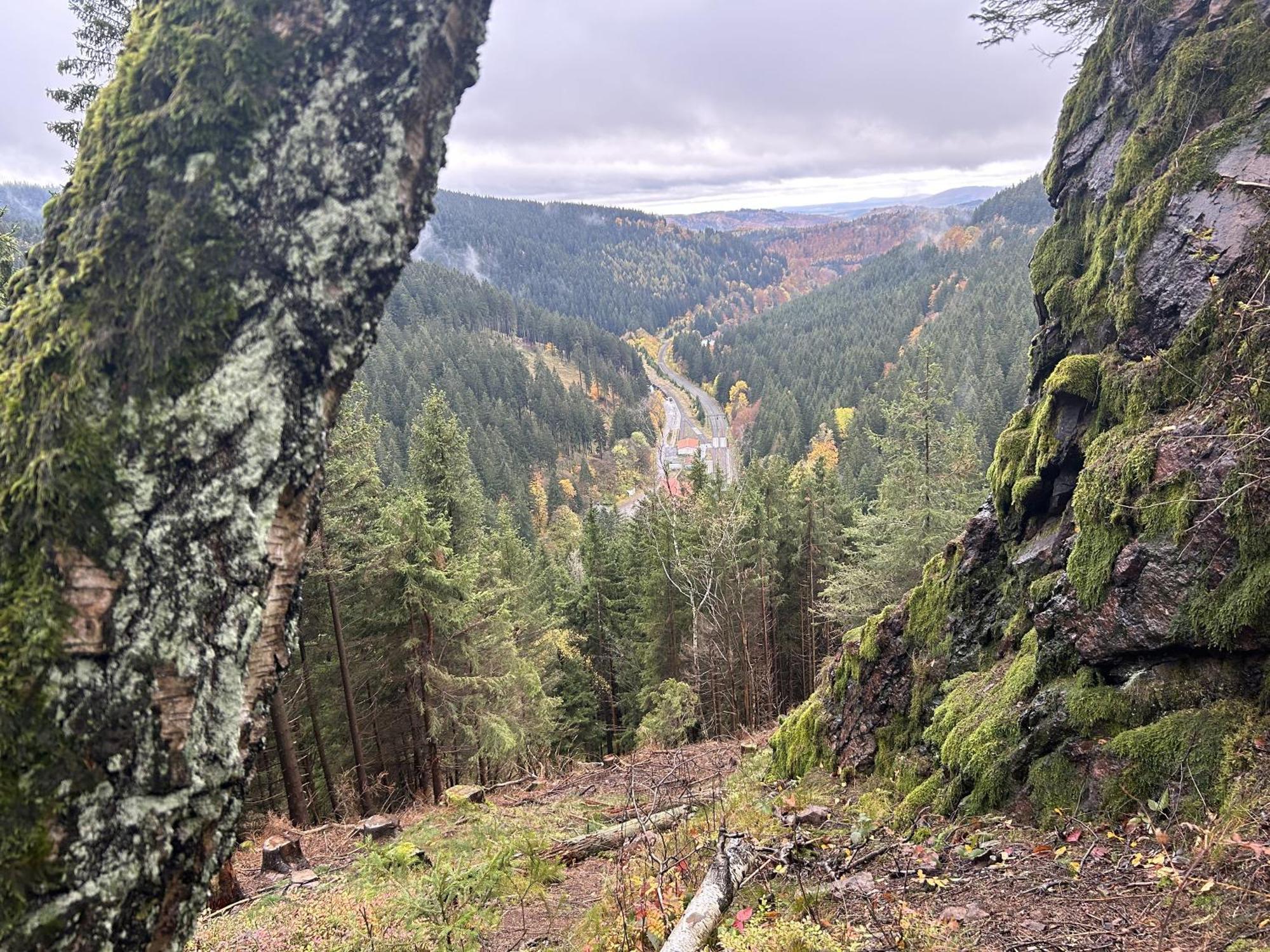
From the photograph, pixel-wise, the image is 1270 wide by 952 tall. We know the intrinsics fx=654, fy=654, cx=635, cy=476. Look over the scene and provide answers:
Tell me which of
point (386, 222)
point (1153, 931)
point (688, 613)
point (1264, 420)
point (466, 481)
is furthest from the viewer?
point (688, 613)

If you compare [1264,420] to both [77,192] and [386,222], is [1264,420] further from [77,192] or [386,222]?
[77,192]

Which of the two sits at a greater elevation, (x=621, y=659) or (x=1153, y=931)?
(x=1153, y=931)

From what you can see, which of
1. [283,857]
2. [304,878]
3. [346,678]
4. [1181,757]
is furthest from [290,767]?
[1181,757]

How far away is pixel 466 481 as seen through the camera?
56.4ft

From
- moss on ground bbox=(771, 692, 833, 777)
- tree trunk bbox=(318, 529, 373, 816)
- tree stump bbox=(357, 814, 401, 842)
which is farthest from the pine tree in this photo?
tree stump bbox=(357, 814, 401, 842)

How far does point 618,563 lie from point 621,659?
448cm

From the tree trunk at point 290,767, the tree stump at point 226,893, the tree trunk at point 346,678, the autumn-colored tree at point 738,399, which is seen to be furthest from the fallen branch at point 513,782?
the autumn-colored tree at point 738,399

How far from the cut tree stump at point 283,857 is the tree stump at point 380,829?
33.7 inches

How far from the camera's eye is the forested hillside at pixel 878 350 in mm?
81750

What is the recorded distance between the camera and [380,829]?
9.74m

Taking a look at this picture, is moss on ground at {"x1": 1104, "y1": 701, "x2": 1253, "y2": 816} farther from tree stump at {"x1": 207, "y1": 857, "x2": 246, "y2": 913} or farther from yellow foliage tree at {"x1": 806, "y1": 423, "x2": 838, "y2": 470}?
yellow foliage tree at {"x1": 806, "y1": 423, "x2": 838, "y2": 470}

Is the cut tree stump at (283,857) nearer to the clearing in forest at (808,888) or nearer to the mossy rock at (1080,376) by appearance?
the clearing in forest at (808,888)

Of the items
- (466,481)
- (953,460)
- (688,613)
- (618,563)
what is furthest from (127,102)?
(618,563)

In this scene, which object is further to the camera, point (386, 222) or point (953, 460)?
point (953, 460)
